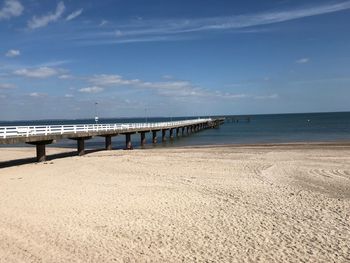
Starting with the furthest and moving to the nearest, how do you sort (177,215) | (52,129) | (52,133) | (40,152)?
(52,129) → (52,133) → (40,152) → (177,215)

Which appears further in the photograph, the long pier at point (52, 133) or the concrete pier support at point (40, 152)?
the concrete pier support at point (40, 152)

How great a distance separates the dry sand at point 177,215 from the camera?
24.3 feet

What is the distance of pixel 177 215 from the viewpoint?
9.87 m

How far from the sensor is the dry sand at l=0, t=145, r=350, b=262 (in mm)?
7398

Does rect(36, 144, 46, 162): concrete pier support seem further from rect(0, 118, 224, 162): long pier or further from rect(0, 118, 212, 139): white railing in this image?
rect(0, 118, 212, 139): white railing

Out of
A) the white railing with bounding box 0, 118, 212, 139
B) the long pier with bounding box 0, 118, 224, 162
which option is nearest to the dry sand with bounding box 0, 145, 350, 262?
the long pier with bounding box 0, 118, 224, 162

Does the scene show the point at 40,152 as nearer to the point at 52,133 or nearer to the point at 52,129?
the point at 52,133

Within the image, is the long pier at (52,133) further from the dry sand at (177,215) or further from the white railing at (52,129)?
the dry sand at (177,215)

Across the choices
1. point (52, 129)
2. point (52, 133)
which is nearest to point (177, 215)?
point (52, 133)

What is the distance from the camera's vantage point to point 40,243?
7.88 meters

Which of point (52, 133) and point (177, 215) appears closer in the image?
point (177, 215)

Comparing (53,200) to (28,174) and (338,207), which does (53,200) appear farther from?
(338,207)

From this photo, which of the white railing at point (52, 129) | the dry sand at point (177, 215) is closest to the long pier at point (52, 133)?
the white railing at point (52, 129)

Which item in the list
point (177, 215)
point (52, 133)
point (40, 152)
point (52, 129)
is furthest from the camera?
point (52, 129)
